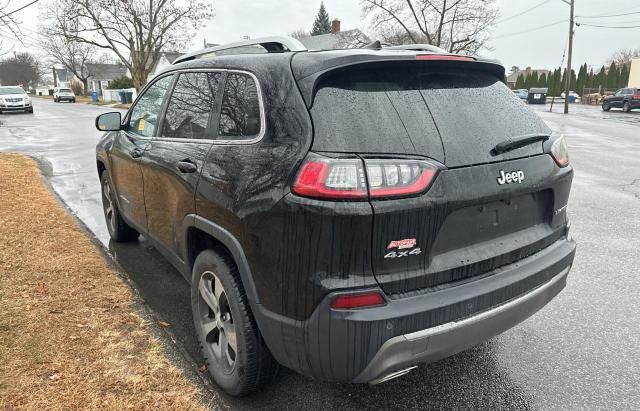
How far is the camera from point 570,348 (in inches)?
120

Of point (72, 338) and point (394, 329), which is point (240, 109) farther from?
point (72, 338)

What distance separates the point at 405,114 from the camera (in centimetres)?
209

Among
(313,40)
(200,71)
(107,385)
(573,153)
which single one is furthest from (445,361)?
(313,40)

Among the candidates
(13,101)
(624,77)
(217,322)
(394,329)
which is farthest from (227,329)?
(624,77)

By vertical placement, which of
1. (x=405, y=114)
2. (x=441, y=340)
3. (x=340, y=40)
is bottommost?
(x=441, y=340)

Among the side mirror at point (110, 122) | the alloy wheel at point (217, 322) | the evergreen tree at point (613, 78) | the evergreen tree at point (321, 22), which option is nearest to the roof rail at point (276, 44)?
the alloy wheel at point (217, 322)

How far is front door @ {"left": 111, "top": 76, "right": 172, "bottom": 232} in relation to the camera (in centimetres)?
358

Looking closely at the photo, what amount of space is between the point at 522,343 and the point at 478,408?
31.9 inches

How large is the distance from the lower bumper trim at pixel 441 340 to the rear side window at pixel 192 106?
1533mm

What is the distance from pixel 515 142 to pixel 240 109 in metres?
1.40

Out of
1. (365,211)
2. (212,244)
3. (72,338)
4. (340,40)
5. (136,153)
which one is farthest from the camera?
(340,40)

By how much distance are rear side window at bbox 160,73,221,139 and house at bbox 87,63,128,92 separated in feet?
314

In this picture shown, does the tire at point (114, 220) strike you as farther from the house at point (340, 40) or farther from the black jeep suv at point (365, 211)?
the house at point (340, 40)

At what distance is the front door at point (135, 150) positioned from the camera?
3576 mm
